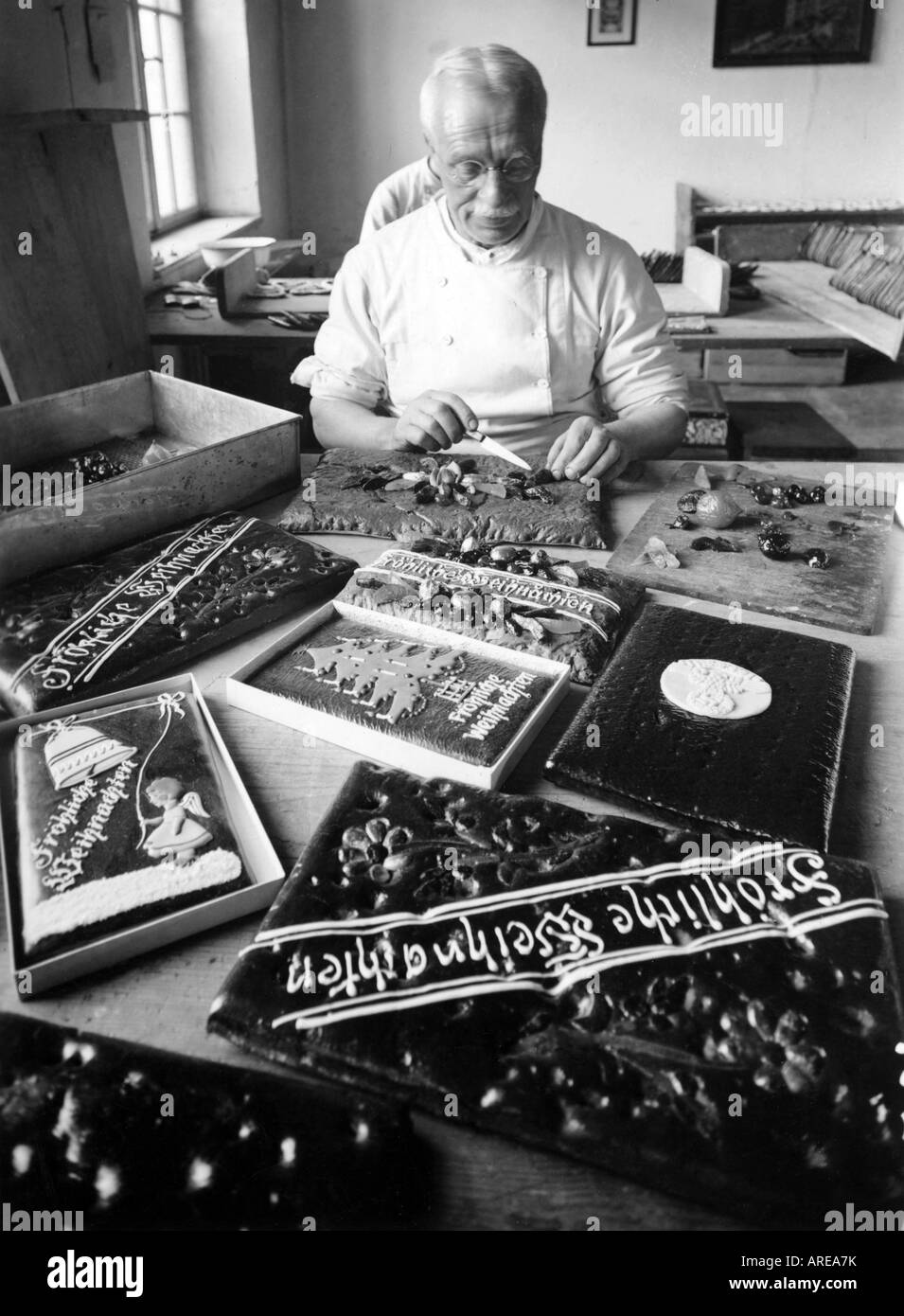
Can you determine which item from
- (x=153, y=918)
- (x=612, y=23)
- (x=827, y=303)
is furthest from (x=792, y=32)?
(x=153, y=918)

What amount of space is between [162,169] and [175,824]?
4.12 meters

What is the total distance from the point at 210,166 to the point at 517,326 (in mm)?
3565

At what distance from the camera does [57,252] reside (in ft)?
7.30

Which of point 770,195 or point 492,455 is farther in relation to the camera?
point 770,195

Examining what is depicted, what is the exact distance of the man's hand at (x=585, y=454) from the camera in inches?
56.0

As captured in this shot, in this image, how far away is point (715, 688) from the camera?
2.96 ft

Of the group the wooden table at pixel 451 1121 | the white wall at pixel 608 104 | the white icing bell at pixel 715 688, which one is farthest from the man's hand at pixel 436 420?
the white wall at pixel 608 104

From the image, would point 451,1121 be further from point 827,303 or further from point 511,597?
point 827,303

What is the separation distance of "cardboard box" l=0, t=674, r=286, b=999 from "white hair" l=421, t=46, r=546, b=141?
1.18m

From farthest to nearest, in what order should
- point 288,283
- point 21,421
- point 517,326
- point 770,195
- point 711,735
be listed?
point 770,195
point 288,283
point 517,326
point 21,421
point 711,735

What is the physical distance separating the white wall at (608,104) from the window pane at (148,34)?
4.40ft

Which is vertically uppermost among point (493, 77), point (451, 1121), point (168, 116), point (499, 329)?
point (168, 116)
